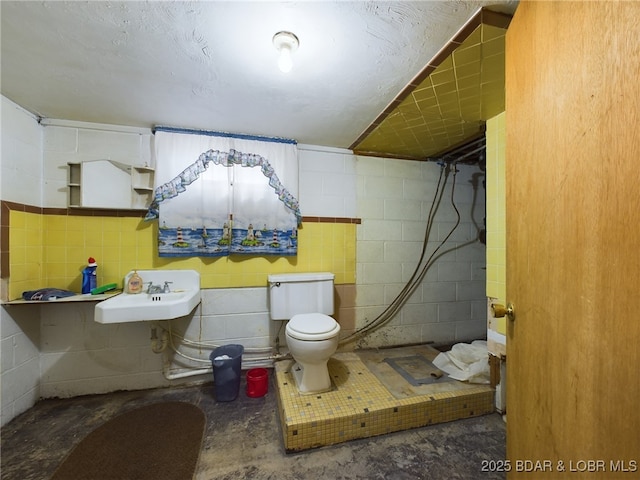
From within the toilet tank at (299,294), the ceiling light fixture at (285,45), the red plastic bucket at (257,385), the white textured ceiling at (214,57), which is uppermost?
the white textured ceiling at (214,57)

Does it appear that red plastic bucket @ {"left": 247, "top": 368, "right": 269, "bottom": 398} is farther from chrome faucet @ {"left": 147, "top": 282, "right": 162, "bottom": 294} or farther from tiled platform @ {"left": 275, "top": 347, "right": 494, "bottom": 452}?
chrome faucet @ {"left": 147, "top": 282, "right": 162, "bottom": 294}

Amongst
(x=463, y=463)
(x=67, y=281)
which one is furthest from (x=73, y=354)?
(x=463, y=463)

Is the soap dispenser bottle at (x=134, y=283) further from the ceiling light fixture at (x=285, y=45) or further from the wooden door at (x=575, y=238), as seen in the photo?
the wooden door at (x=575, y=238)

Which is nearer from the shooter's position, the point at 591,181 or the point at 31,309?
the point at 591,181

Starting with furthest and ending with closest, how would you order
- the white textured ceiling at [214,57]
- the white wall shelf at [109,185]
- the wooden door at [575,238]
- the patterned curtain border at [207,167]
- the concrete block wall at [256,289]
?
1. the patterned curtain border at [207,167]
2. the white wall shelf at [109,185]
3. the concrete block wall at [256,289]
4. the white textured ceiling at [214,57]
5. the wooden door at [575,238]

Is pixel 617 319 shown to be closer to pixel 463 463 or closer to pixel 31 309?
pixel 463 463

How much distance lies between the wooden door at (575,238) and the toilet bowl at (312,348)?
38.7 inches

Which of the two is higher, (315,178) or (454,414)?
(315,178)

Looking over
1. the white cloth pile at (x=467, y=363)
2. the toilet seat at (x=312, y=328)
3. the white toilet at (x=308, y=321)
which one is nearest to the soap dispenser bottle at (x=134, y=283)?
the white toilet at (x=308, y=321)

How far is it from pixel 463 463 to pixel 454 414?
1.12 feet

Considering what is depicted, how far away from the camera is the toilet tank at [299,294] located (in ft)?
6.73

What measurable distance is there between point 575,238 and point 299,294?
5.70 ft

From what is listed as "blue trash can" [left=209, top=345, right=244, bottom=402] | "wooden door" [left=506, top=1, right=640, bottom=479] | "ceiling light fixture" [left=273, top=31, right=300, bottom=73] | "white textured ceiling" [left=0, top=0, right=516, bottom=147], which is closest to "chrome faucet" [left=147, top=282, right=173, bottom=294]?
"blue trash can" [left=209, top=345, right=244, bottom=402]

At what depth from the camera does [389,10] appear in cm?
98
